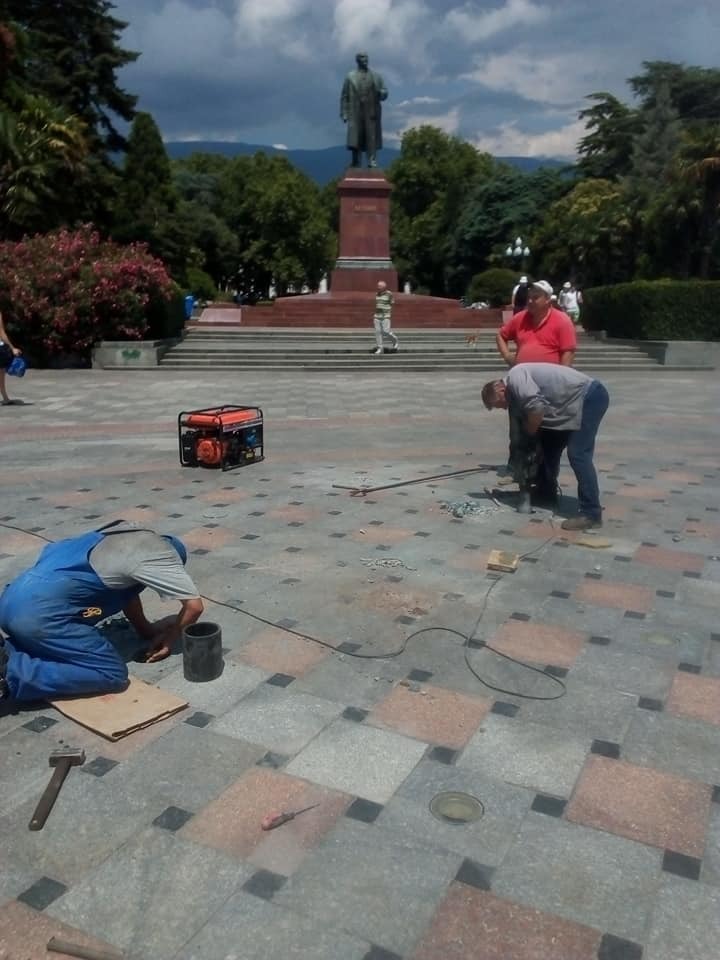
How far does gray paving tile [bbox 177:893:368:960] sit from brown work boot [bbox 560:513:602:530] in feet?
14.8

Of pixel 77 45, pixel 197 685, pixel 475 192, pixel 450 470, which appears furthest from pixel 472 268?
pixel 197 685

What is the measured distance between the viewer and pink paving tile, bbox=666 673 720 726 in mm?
3775

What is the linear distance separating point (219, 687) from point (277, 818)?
3.68ft

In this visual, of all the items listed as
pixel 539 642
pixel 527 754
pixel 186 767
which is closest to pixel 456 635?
pixel 539 642

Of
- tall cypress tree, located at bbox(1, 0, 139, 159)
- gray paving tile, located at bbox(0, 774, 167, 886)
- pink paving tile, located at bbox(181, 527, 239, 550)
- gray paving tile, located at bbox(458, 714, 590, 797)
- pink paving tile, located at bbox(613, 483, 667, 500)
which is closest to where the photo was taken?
gray paving tile, located at bbox(0, 774, 167, 886)

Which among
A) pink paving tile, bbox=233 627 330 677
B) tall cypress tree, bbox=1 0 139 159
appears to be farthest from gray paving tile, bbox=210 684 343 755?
tall cypress tree, bbox=1 0 139 159

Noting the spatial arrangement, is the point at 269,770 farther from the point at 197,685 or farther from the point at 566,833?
the point at 566,833

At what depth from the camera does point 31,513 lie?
701 cm

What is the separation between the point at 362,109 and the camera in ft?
93.3

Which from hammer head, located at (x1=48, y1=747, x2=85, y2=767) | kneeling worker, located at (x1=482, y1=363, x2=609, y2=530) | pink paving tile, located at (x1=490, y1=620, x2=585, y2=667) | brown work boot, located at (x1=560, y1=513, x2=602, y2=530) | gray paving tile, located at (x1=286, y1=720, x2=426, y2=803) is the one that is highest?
kneeling worker, located at (x1=482, y1=363, x2=609, y2=530)

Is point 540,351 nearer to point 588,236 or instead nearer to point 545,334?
point 545,334

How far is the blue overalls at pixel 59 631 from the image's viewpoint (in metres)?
3.63

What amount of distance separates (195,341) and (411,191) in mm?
55259

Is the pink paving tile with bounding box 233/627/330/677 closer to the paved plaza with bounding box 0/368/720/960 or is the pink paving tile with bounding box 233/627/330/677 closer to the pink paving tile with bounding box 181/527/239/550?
the paved plaza with bounding box 0/368/720/960
